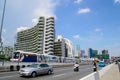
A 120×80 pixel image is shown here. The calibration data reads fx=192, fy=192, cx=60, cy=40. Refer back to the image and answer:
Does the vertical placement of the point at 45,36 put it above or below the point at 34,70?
above

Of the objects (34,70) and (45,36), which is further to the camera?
(45,36)

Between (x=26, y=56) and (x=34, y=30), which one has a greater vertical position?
(x=34, y=30)

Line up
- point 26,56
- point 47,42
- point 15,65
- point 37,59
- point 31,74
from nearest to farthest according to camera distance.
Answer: point 31,74, point 15,65, point 26,56, point 37,59, point 47,42

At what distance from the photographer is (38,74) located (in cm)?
2150

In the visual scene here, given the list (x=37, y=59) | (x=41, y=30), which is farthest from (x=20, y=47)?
(x=37, y=59)

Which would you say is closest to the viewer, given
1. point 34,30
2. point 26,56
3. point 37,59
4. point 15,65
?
point 15,65

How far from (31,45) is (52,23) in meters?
29.0

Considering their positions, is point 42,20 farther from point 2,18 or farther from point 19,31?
point 2,18

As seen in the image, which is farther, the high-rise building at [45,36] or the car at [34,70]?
the high-rise building at [45,36]

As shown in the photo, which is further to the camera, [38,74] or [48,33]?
[48,33]

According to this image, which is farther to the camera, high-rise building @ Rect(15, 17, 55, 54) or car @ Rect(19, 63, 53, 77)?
high-rise building @ Rect(15, 17, 55, 54)

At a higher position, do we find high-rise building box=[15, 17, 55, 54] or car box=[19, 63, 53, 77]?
high-rise building box=[15, 17, 55, 54]

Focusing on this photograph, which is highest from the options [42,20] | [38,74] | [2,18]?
[42,20]

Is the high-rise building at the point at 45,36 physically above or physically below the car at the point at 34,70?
above
